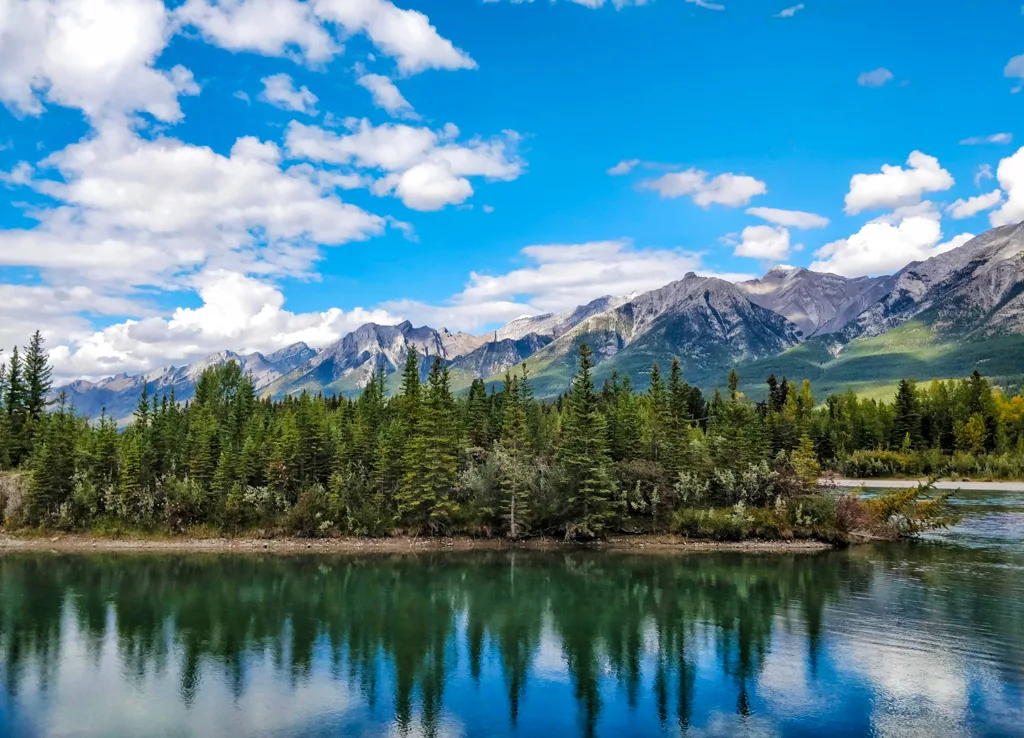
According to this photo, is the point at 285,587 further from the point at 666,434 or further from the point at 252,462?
the point at 666,434

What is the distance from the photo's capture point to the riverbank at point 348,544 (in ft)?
282

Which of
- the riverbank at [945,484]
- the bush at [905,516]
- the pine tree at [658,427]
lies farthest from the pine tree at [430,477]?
the riverbank at [945,484]

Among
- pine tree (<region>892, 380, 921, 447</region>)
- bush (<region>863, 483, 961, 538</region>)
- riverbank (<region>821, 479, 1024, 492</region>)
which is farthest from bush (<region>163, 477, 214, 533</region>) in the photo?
pine tree (<region>892, 380, 921, 447</region>)

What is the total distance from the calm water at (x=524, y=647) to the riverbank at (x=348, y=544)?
821 cm

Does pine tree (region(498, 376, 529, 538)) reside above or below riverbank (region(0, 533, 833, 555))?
above

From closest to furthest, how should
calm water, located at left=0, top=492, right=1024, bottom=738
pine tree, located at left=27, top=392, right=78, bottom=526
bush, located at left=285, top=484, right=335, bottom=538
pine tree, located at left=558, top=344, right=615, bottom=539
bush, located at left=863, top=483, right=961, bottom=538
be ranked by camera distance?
calm water, located at left=0, top=492, right=1024, bottom=738
bush, located at left=863, top=483, right=961, bottom=538
pine tree, located at left=558, top=344, right=615, bottom=539
bush, located at left=285, top=484, right=335, bottom=538
pine tree, located at left=27, top=392, right=78, bottom=526

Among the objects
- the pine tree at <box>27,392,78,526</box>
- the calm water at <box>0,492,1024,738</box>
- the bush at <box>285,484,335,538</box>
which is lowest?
the calm water at <box>0,492,1024,738</box>

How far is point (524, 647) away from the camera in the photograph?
160 feet

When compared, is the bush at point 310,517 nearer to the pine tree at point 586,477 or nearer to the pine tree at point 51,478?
the pine tree at point 586,477

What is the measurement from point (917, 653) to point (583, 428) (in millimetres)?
51084

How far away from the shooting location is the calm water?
3531 cm

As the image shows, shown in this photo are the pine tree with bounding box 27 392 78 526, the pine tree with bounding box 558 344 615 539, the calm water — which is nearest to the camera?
the calm water

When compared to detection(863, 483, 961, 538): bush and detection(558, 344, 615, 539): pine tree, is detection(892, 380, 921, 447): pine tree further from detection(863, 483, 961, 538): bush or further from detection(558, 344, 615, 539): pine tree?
detection(558, 344, 615, 539): pine tree

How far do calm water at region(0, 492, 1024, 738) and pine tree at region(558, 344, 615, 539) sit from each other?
1009cm
